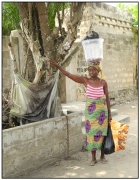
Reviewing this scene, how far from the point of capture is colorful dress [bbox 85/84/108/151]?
4.03 metres

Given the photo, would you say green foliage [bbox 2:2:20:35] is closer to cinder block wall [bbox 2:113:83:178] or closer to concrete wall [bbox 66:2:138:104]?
concrete wall [bbox 66:2:138:104]

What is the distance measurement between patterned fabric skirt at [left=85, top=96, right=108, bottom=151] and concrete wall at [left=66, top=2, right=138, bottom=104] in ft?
15.2

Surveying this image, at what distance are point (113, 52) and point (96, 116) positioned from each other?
7146 millimetres

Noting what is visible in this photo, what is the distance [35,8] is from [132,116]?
5163 mm

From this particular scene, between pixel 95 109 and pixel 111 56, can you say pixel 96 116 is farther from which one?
pixel 111 56

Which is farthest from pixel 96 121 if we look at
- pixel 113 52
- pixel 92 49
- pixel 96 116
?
pixel 113 52

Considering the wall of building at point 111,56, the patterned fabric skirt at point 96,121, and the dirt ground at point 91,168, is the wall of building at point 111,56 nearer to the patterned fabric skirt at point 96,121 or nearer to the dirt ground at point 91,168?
the dirt ground at point 91,168

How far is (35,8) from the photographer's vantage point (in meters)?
4.72

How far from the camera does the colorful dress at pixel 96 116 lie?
4031mm

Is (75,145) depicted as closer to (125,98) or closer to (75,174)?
(75,174)

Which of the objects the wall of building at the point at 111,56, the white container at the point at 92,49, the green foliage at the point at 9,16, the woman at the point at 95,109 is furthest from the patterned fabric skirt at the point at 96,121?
the wall of building at the point at 111,56

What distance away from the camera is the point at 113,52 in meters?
10.8

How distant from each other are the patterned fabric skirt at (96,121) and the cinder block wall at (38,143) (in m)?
0.54

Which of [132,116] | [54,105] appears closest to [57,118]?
Answer: [54,105]
